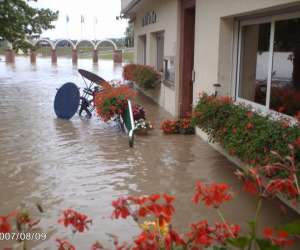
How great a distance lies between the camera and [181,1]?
10.9 meters

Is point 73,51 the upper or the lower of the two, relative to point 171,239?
upper

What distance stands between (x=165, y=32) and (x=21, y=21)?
11.2 meters

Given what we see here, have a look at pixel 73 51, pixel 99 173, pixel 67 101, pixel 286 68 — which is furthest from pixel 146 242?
pixel 73 51

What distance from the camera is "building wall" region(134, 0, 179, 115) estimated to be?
1120cm

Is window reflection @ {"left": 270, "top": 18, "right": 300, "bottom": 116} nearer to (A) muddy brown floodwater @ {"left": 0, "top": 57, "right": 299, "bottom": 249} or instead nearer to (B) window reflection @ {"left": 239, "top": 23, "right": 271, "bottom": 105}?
(B) window reflection @ {"left": 239, "top": 23, "right": 271, "bottom": 105}

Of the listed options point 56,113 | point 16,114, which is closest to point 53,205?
point 56,113

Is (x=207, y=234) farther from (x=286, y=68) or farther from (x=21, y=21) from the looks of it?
(x=21, y=21)

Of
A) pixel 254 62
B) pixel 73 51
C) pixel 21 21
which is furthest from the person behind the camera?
pixel 73 51

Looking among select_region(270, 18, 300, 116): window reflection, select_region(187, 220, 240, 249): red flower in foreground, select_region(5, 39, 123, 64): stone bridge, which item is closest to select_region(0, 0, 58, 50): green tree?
select_region(270, 18, 300, 116): window reflection

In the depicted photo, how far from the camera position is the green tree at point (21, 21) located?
67.0 feet

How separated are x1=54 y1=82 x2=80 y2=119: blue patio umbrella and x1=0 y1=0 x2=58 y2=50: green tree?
35.7 ft

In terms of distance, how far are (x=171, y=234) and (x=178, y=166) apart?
4.50 meters

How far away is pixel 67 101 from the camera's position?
35.6ft

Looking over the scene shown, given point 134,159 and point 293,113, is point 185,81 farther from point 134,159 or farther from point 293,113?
point 293,113
